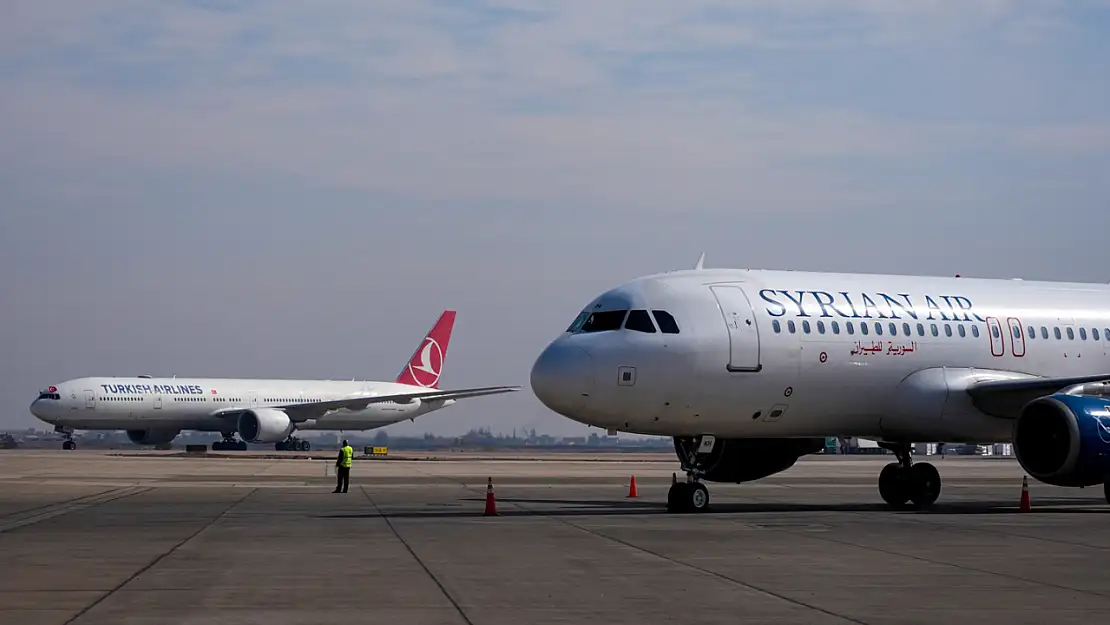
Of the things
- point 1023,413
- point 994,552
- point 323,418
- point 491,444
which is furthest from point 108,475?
point 491,444

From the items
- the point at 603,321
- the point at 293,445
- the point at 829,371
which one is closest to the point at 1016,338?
the point at 829,371

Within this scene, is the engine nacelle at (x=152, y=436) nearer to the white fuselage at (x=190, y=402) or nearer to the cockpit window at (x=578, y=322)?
the white fuselage at (x=190, y=402)

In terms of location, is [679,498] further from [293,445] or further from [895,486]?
[293,445]

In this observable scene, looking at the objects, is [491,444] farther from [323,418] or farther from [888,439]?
[888,439]

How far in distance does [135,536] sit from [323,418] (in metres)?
70.7

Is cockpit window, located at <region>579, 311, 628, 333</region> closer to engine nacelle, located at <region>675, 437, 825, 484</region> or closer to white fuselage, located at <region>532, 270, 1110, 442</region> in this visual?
white fuselage, located at <region>532, 270, 1110, 442</region>

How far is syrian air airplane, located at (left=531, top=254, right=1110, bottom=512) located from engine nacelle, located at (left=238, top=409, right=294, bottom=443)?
5950 cm

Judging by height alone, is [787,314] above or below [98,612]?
above

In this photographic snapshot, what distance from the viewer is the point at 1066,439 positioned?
2419 centimetres

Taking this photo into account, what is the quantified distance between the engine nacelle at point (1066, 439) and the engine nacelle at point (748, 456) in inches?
164

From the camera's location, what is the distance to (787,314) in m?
26.3

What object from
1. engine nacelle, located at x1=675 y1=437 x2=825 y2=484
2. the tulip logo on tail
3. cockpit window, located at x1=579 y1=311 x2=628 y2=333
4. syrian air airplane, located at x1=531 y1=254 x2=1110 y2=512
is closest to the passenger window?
syrian air airplane, located at x1=531 y1=254 x2=1110 y2=512

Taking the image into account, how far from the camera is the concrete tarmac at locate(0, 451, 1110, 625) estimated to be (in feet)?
40.8

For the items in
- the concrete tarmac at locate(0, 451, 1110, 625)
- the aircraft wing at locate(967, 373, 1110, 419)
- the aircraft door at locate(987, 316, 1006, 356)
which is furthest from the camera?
the aircraft door at locate(987, 316, 1006, 356)
